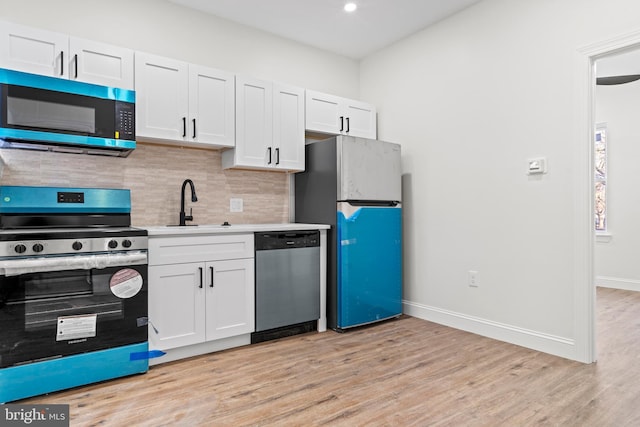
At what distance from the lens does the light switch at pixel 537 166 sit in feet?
9.29

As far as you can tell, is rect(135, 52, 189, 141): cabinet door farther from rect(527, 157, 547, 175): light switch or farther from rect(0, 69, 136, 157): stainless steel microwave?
rect(527, 157, 547, 175): light switch

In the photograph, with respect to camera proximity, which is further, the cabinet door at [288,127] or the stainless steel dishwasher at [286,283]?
the cabinet door at [288,127]

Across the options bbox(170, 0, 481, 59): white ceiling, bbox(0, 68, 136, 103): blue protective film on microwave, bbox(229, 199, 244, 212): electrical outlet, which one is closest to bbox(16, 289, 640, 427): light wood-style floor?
bbox(229, 199, 244, 212): electrical outlet

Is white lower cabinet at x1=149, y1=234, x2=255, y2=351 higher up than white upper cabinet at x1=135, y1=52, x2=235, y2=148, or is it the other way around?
white upper cabinet at x1=135, y1=52, x2=235, y2=148

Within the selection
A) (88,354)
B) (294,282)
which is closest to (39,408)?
(88,354)

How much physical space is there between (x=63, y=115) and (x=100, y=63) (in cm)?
49

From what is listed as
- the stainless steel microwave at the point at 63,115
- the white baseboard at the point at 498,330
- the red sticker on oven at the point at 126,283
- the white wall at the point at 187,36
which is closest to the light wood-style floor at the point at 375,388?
the white baseboard at the point at 498,330

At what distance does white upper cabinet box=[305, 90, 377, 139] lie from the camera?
371cm

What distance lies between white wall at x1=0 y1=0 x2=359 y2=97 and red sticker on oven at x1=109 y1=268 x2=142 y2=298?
1.82 m

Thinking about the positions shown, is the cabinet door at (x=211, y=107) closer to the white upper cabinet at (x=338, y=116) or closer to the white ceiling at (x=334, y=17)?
the white ceiling at (x=334, y=17)

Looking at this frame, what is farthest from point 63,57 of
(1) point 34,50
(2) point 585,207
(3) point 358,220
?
(2) point 585,207

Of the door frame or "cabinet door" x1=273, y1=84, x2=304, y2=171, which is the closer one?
the door frame

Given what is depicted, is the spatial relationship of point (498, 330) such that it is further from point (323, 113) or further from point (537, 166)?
point (323, 113)

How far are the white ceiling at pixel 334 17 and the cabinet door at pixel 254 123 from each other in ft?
2.05
